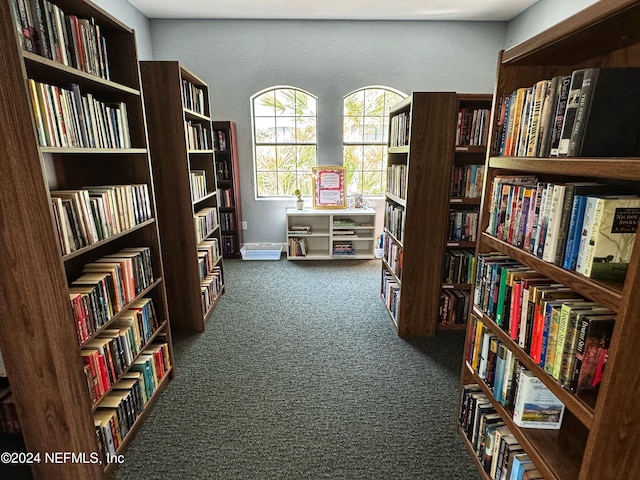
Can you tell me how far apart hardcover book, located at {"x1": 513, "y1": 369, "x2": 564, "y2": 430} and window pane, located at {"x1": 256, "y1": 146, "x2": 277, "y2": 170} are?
172 inches

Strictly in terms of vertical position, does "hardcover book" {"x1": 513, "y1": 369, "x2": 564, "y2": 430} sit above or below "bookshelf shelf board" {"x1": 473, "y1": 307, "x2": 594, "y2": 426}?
below

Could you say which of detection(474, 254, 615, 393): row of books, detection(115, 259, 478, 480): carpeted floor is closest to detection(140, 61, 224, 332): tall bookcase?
detection(115, 259, 478, 480): carpeted floor

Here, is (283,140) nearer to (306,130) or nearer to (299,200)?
(306,130)

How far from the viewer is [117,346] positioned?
1.64 m

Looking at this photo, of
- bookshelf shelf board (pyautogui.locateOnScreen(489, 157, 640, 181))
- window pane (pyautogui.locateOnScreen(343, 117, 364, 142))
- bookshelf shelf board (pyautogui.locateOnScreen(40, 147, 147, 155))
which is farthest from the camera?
window pane (pyautogui.locateOnScreen(343, 117, 364, 142))

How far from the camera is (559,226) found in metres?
1.02

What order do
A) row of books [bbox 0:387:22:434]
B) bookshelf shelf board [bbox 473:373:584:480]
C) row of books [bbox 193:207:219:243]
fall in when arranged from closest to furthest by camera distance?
bookshelf shelf board [bbox 473:373:584:480]
row of books [bbox 0:387:22:434]
row of books [bbox 193:207:219:243]

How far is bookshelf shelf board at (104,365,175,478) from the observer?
153cm

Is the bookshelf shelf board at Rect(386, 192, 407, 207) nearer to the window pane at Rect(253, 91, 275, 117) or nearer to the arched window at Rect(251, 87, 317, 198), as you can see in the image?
the arched window at Rect(251, 87, 317, 198)

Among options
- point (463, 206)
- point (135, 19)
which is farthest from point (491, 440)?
point (135, 19)

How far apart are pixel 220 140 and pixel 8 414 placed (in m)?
3.61

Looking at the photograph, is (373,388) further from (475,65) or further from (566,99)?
(475,65)

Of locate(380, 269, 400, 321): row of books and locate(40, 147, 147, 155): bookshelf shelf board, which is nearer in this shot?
locate(40, 147, 147, 155): bookshelf shelf board

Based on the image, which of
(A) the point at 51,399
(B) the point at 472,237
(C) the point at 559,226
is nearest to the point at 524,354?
(C) the point at 559,226
